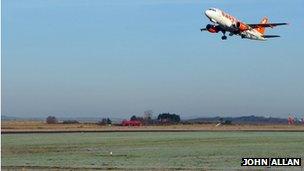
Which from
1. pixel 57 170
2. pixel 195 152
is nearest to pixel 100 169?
pixel 57 170

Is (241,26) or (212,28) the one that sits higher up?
(241,26)

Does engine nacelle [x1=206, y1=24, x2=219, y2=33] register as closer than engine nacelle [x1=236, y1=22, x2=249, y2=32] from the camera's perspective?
Yes

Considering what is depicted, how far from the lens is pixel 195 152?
5003 cm

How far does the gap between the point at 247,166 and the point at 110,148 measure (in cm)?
2200

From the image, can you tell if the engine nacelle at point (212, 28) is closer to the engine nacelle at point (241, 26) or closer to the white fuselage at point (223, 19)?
the white fuselage at point (223, 19)

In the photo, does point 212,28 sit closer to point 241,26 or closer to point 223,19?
point 223,19

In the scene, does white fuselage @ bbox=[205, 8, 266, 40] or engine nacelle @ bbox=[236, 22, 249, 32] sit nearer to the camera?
white fuselage @ bbox=[205, 8, 266, 40]

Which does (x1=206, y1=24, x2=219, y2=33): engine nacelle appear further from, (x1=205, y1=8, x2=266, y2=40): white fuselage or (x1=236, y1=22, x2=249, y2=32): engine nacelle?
(x1=236, y1=22, x2=249, y2=32): engine nacelle

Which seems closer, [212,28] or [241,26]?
[212,28]

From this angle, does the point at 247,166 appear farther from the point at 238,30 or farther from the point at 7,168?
the point at 238,30

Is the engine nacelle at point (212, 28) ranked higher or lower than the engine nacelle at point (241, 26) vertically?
lower

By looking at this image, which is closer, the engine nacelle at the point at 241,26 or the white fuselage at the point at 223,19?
the white fuselage at the point at 223,19

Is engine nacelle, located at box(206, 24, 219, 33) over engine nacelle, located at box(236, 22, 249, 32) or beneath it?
beneath

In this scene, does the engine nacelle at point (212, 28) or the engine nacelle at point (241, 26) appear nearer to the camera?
the engine nacelle at point (212, 28)
